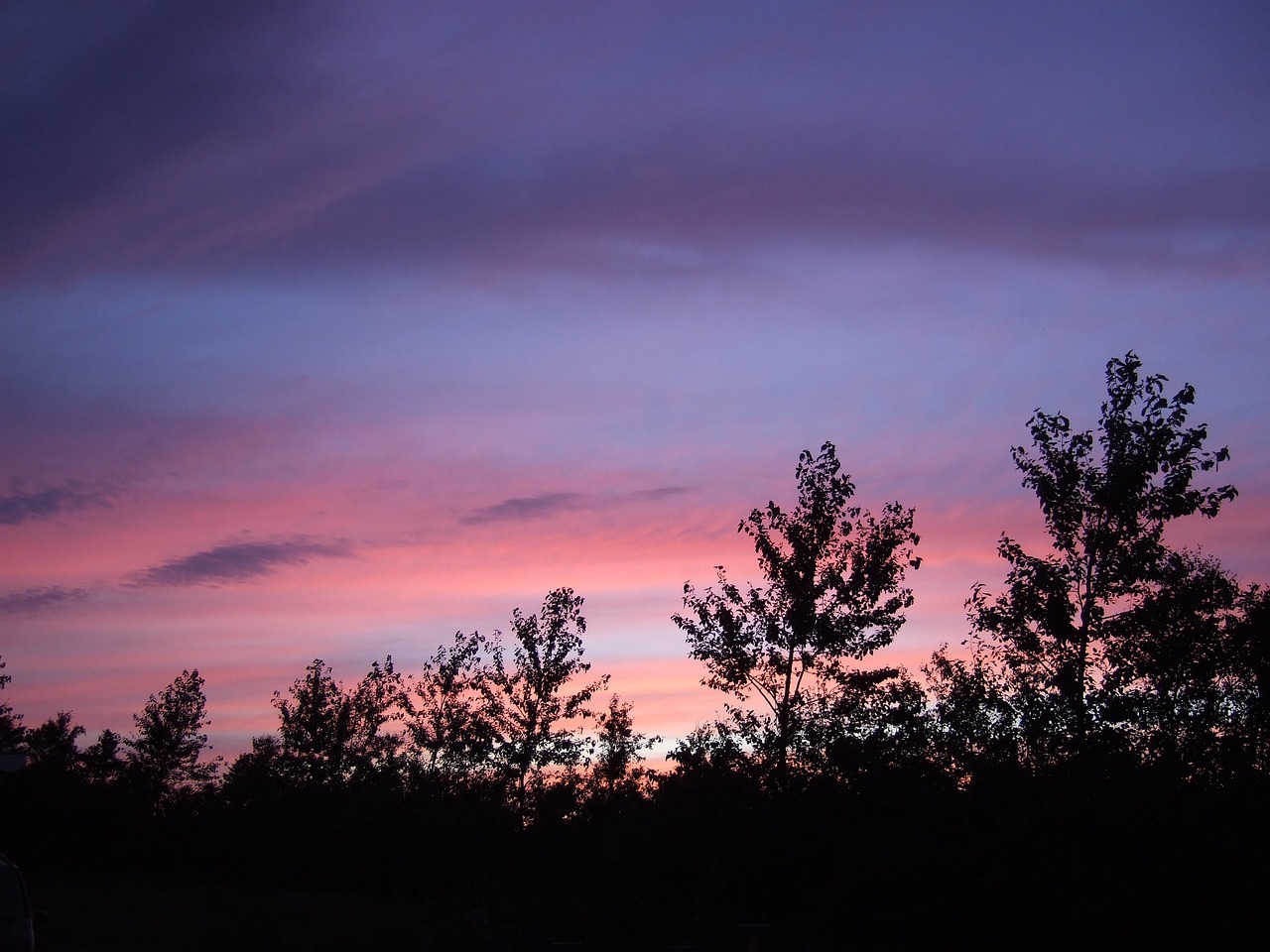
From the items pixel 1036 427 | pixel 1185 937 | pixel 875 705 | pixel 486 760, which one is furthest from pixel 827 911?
pixel 486 760

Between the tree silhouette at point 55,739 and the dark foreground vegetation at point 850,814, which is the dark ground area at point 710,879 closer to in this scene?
the dark foreground vegetation at point 850,814

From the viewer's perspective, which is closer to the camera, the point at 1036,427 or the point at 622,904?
the point at 1036,427

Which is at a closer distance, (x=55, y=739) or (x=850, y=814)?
(x=850, y=814)

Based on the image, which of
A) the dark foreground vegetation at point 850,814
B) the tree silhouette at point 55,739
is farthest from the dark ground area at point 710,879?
the tree silhouette at point 55,739

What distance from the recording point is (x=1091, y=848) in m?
19.3

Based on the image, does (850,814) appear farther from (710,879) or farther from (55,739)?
(55,739)

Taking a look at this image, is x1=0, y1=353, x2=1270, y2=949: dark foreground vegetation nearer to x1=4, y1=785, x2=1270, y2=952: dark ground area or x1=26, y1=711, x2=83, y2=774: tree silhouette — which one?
x1=4, y1=785, x2=1270, y2=952: dark ground area

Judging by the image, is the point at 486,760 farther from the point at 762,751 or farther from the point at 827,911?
the point at 827,911

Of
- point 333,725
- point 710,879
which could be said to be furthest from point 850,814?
point 333,725

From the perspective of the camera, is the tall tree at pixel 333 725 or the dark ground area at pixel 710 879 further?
the tall tree at pixel 333 725

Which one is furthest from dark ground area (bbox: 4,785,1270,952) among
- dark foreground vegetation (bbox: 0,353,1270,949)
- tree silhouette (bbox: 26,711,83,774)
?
tree silhouette (bbox: 26,711,83,774)

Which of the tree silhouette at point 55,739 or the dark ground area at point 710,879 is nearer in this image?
the dark ground area at point 710,879

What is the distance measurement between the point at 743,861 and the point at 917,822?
500 centimetres

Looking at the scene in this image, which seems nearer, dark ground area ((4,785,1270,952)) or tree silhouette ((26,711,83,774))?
dark ground area ((4,785,1270,952))
